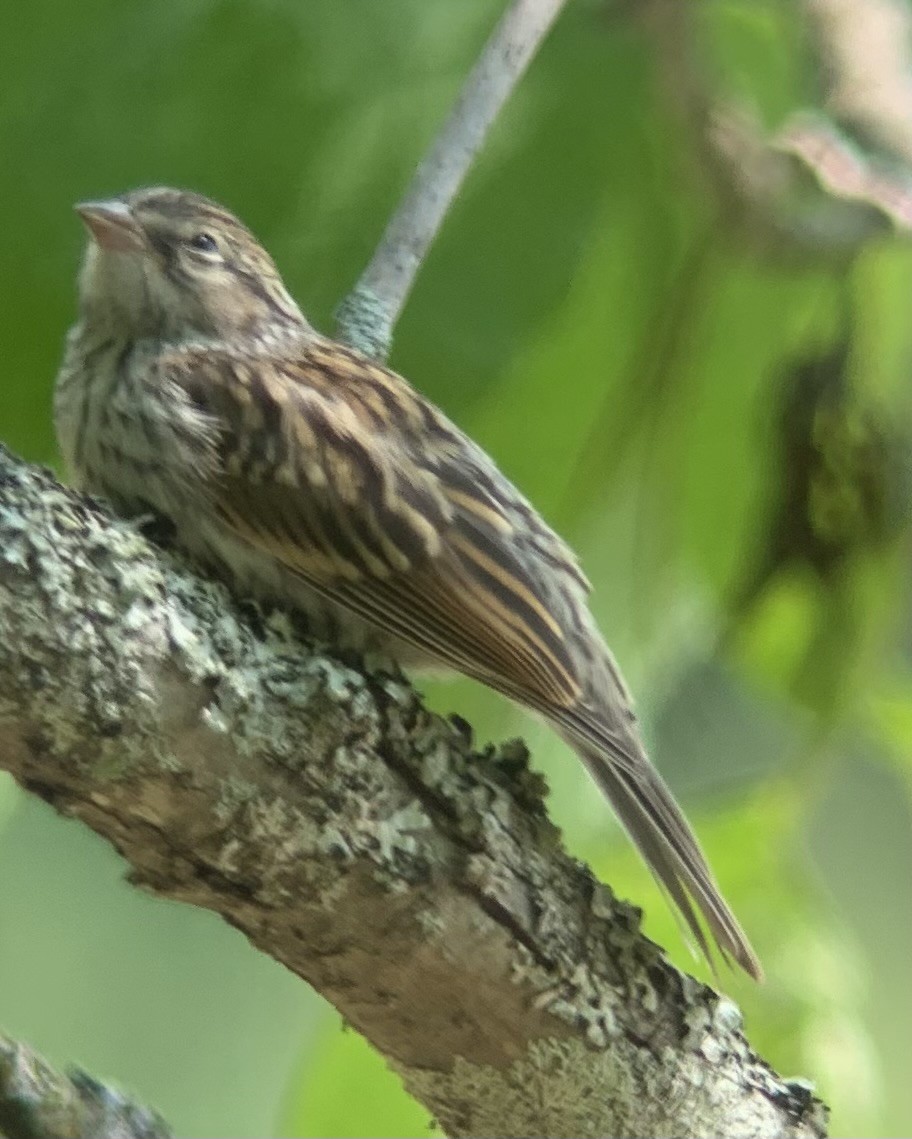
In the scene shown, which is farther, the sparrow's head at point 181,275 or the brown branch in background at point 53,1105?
the sparrow's head at point 181,275

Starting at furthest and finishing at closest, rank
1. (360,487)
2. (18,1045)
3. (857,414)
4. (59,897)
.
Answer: (59,897)
(857,414)
(360,487)
(18,1045)

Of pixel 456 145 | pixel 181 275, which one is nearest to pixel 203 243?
pixel 181 275

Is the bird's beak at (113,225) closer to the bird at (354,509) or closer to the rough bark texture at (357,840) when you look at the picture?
the bird at (354,509)

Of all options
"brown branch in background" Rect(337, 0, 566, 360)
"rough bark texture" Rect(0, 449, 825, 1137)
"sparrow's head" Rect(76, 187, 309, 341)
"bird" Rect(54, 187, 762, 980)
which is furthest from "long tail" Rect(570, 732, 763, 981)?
"sparrow's head" Rect(76, 187, 309, 341)

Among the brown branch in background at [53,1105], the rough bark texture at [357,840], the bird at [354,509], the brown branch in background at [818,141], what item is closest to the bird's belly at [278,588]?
the bird at [354,509]

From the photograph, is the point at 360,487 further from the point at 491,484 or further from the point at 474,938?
the point at 474,938

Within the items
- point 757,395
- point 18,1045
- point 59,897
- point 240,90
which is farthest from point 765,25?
point 59,897

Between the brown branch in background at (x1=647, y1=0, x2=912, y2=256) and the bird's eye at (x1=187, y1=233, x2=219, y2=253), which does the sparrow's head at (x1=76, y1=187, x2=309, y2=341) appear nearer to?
the bird's eye at (x1=187, y1=233, x2=219, y2=253)
